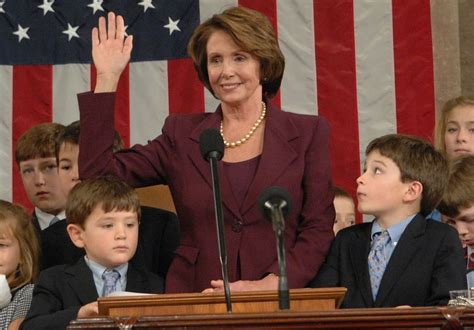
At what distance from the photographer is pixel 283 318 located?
2.71 m

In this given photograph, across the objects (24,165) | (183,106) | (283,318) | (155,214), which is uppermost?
(183,106)

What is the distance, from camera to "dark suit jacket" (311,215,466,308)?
12.9 ft

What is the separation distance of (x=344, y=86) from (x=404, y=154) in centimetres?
226

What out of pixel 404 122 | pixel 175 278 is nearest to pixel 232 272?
pixel 175 278

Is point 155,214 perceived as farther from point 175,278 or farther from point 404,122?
point 404,122

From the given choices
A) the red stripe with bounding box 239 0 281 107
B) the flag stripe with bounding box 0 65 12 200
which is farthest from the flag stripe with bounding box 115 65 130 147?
the red stripe with bounding box 239 0 281 107

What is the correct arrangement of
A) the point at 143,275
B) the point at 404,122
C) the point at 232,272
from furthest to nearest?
the point at 404,122 < the point at 143,275 < the point at 232,272

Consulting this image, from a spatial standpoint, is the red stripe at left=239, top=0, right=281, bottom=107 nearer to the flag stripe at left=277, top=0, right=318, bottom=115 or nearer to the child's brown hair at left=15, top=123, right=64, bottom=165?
the flag stripe at left=277, top=0, right=318, bottom=115

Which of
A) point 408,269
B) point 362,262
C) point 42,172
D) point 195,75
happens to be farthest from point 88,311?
point 195,75

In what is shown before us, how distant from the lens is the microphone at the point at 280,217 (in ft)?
9.26

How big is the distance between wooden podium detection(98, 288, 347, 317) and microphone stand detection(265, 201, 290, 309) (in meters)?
0.32

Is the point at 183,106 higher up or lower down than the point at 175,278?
higher up

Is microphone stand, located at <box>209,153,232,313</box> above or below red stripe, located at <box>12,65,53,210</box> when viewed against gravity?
below

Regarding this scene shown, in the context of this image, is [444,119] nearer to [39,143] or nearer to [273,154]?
[273,154]
